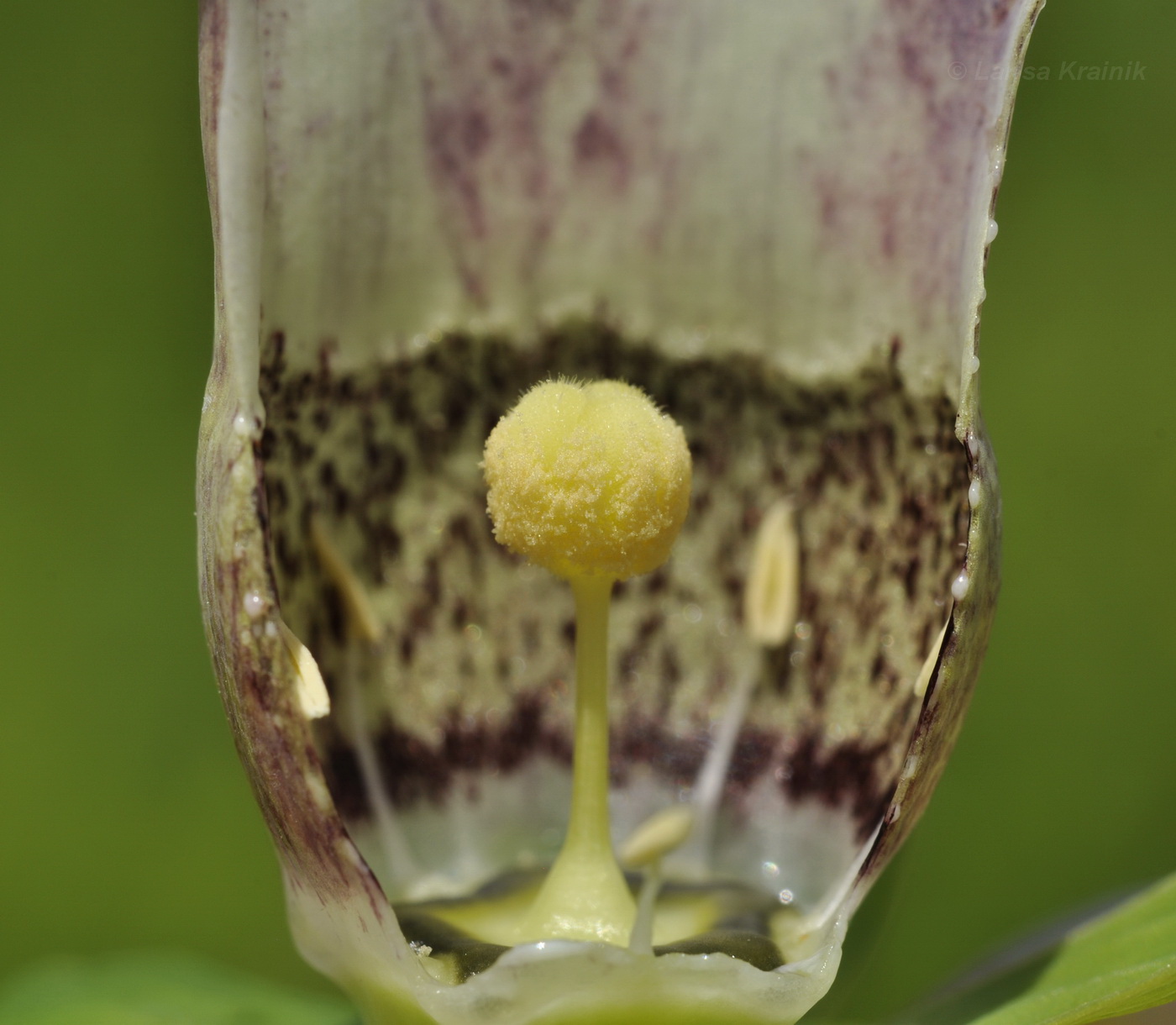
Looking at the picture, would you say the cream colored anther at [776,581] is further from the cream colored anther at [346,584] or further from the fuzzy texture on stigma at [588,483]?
the cream colored anther at [346,584]

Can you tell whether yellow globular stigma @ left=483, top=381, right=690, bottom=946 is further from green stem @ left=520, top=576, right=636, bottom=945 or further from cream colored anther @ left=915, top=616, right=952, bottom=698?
cream colored anther @ left=915, top=616, right=952, bottom=698

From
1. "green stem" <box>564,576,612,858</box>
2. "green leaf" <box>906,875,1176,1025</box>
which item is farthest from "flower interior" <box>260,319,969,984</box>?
"green leaf" <box>906,875,1176,1025</box>

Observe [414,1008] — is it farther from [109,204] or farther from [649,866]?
[109,204]

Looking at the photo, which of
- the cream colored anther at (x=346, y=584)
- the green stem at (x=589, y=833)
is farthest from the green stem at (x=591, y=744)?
the cream colored anther at (x=346, y=584)

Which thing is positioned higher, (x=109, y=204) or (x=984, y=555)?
(x=109, y=204)

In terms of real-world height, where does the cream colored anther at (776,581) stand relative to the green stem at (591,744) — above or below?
above

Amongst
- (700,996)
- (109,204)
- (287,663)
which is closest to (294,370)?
(287,663)
